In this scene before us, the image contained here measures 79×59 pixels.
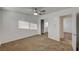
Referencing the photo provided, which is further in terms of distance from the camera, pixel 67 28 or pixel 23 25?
pixel 67 28

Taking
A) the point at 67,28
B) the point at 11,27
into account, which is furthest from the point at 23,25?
the point at 67,28

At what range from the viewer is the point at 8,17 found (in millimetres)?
1413

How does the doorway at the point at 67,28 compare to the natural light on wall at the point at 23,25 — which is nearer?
the natural light on wall at the point at 23,25

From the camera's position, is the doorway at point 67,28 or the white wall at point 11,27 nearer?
the white wall at point 11,27

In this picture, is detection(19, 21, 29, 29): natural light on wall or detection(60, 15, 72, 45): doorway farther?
detection(60, 15, 72, 45): doorway

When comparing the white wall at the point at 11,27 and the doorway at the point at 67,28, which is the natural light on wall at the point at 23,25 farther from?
the doorway at the point at 67,28

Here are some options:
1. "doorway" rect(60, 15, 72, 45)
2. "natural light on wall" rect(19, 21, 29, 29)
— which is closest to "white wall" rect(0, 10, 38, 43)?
"natural light on wall" rect(19, 21, 29, 29)

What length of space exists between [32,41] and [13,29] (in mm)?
580

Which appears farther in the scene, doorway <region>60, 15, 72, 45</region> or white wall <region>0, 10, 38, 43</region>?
doorway <region>60, 15, 72, 45</region>

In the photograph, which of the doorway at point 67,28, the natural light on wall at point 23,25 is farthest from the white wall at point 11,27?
the doorway at point 67,28

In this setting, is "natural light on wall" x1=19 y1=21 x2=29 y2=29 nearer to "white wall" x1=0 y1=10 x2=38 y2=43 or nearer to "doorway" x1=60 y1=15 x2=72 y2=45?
"white wall" x1=0 y1=10 x2=38 y2=43

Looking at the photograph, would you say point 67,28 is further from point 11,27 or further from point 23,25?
point 11,27
